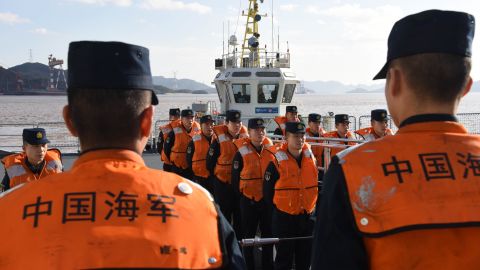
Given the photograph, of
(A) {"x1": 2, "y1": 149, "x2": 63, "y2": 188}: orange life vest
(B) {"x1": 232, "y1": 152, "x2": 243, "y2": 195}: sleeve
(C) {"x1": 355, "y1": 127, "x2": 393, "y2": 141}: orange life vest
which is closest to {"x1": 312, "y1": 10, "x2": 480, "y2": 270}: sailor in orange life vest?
(A) {"x1": 2, "y1": 149, "x2": 63, "y2": 188}: orange life vest

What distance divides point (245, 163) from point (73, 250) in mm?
5282

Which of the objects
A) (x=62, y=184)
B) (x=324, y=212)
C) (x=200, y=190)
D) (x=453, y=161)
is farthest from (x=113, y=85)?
(x=453, y=161)

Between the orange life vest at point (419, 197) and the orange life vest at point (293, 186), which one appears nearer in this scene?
the orange life vest at point (419, 197)

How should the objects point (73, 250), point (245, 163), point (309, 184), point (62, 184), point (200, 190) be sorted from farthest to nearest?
point (245, 163) → point (309, 184) → point (200, 190) → point (62, 184) → point (73, 250)

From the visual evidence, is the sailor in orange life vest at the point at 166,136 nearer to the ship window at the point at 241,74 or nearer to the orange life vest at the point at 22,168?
the ship window at the point at 241,74

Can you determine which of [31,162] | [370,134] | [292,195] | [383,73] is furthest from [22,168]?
[370,134]

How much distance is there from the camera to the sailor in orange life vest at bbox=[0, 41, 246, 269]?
1.38 meters

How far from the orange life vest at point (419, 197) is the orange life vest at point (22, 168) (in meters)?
4.32

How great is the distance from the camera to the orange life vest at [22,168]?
509 centimetres

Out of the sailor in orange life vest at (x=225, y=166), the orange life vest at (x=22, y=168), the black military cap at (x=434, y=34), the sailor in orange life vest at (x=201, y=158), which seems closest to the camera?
the black military cap at (x=434, y=34)

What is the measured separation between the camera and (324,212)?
1.59 metres

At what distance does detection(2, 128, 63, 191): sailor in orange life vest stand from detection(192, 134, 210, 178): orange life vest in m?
3.84

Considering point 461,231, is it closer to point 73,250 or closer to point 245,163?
point 73,250

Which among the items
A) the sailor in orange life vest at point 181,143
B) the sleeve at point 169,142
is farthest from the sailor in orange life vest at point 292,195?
the sleeve at point 169,142
